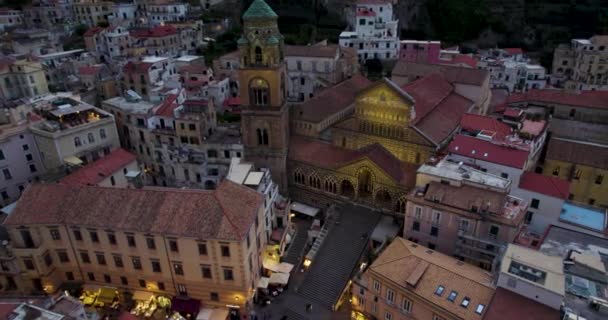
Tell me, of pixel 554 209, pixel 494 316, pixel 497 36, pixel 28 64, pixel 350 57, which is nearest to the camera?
pixel 494 316

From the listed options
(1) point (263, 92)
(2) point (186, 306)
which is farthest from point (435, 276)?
(1) point (263, 92)

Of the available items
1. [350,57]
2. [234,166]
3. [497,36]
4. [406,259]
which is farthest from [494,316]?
[497,36]

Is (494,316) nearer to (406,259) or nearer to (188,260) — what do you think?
(406,259)

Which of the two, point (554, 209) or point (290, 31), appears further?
point (290, 31)

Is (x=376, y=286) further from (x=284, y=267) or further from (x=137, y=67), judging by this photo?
(x=137, y=67)

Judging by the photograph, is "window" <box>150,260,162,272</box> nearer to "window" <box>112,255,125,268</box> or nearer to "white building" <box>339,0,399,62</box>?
"window" <box>112,255,125,268</box>

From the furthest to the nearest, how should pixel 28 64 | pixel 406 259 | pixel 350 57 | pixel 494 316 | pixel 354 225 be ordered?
pixel 350 57, pixel 28 64, pixel 354 225, pixel 406 259, pixel 494 316
